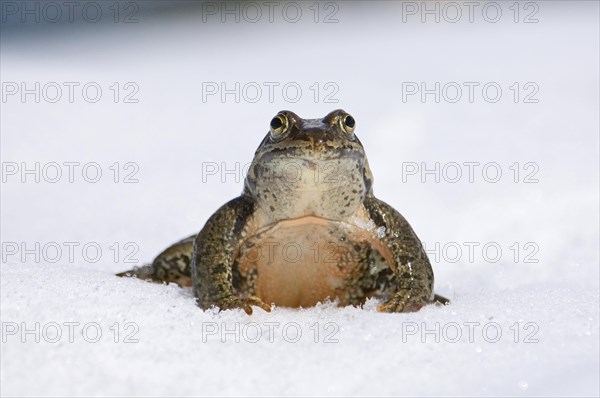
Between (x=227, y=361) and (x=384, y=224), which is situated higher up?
(x=384, y=224)

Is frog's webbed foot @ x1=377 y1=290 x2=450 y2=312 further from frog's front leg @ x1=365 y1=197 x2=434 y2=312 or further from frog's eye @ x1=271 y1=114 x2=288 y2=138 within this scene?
frog's eye @ x1=271 y1=114 x2=288 y2=138

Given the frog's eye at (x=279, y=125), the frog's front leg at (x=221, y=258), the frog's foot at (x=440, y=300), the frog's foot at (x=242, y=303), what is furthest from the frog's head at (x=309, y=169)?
the frog's foot at (x=440, y=300)

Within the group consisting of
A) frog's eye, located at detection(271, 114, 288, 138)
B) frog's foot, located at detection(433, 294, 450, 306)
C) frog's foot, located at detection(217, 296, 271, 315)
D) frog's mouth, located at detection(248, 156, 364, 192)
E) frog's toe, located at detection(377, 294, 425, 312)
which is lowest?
frog's foot, located at detection(433, 294, 450, 306)

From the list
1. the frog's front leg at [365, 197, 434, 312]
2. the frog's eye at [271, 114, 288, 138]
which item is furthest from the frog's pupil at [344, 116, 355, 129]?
the frog's front leg at [365, 197, 434, 312]

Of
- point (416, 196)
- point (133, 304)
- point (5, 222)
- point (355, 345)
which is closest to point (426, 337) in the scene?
point (355, 345)

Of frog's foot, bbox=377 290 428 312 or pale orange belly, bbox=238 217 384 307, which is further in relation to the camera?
pale orange belly, bbox=238 217 384 307

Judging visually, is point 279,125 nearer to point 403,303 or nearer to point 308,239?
point 308,239

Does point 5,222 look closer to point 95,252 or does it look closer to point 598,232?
point 95,252
